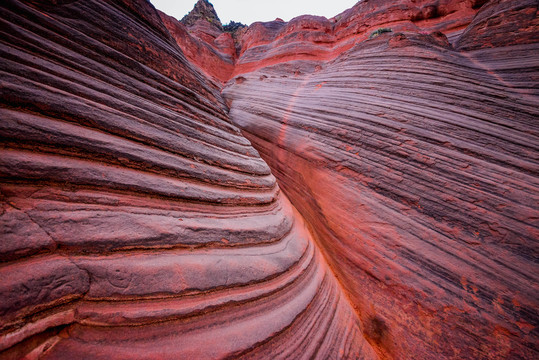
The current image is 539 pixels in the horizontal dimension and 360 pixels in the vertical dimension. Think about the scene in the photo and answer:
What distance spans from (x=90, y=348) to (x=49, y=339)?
0.22m

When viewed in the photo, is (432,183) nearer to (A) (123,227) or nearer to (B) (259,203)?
(B) (259,203)

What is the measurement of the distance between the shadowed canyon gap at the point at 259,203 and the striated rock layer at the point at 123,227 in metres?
0.01

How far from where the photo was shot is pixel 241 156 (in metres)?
3.03

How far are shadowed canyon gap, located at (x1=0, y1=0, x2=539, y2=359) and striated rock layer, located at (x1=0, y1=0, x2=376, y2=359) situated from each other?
0.01 meters

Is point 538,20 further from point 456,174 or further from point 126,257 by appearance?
point 126,257

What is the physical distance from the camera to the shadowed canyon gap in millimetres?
1192

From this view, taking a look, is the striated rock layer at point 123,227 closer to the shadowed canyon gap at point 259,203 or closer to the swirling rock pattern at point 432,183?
the shadowed canyon gap at point 259,203

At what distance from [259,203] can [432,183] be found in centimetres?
272

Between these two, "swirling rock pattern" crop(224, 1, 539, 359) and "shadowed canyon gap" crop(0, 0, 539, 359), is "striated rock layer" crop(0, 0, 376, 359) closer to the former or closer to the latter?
"shadowed canyon gap" crop(0, 0, 539, 359)

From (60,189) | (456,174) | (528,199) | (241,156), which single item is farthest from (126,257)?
(528,199)

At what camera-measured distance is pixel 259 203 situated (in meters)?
2.63

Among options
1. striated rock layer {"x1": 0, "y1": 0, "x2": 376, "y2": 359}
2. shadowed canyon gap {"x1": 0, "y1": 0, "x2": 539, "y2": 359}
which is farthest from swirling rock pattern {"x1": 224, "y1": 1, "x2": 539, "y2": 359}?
A: striated rock layer {"x1": 0, "y1": 0, "x2": 376, "y2": 359}

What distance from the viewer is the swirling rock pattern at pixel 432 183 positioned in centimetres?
204

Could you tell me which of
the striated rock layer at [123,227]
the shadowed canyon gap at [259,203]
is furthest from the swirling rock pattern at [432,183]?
the striated rock layer at [123,227]
